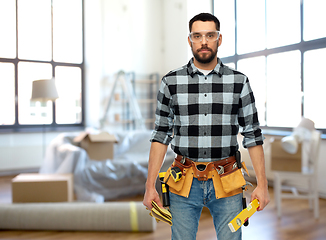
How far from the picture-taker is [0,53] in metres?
4.98

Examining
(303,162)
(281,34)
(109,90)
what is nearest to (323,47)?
(281,34)

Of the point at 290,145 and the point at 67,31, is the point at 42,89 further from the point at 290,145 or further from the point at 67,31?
the point at 290,145

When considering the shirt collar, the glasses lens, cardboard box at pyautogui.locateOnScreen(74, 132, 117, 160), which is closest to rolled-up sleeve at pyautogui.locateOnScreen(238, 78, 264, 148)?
the shirt collar

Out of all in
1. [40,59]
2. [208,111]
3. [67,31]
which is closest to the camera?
[208,111]

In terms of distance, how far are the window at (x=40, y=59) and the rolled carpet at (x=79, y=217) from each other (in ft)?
9.25

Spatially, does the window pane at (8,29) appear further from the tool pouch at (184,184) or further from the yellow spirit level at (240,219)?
the yellow spirit level at (240,219)

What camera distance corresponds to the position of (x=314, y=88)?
3.74 m

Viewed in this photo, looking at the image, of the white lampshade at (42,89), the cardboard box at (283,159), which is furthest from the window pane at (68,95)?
the cardboard box at (283,159)

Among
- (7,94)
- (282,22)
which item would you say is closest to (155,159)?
(282,22)

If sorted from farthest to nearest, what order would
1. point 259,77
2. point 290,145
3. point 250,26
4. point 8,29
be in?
point 8,29 < point 250,26 < point 259,77 < point 290,145

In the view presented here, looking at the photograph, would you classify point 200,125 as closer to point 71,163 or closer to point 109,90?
point 71,163

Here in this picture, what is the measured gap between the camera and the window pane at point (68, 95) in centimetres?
550

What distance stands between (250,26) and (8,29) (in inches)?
153

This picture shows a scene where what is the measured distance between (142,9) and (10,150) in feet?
11.6
